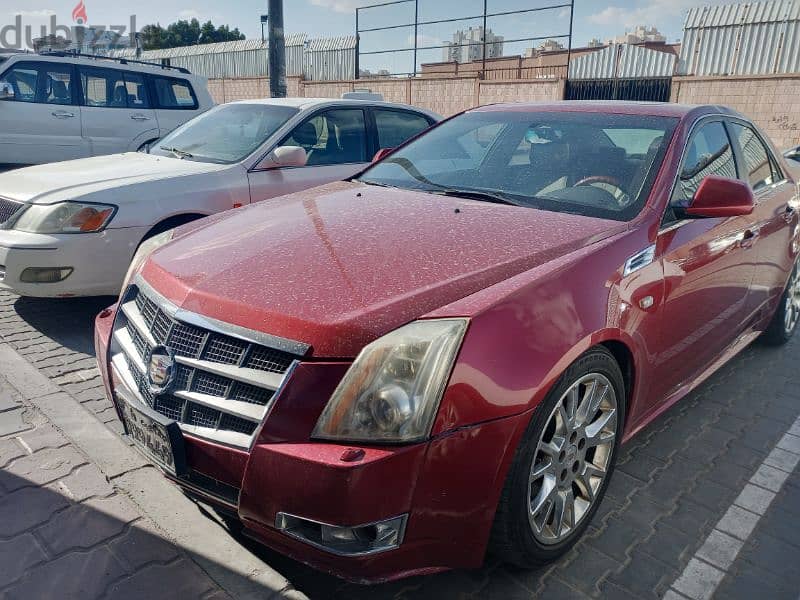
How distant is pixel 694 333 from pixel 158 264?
2403mm

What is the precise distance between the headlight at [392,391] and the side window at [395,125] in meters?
4.31

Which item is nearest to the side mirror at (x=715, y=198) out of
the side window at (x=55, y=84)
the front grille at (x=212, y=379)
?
the front grille at (x=212, y=379)

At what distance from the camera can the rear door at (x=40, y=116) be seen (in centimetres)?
779

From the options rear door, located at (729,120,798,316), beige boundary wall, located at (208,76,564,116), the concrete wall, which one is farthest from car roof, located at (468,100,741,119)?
beige boundary wall, located at (208,76,564,116)

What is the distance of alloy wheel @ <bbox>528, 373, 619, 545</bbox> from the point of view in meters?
2.21

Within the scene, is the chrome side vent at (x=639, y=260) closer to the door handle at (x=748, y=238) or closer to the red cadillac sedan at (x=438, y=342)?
the red cadillac sedan at (x=438, y=342)

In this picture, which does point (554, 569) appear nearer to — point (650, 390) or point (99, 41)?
point (650, 390)

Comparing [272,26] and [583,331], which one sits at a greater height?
[272,26]

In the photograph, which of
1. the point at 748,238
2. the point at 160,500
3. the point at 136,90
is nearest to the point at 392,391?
the point at 160,500

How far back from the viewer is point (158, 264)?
97.7 inches

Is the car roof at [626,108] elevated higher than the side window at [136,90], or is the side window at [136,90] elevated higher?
the side window at [136,90]

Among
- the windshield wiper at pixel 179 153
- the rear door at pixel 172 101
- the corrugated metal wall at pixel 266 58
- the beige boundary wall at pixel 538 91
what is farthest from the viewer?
the corrugated metal wall at pixel 266 58

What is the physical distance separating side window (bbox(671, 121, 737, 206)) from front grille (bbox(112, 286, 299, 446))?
196 cm

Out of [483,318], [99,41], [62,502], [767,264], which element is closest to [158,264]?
[62,502]
